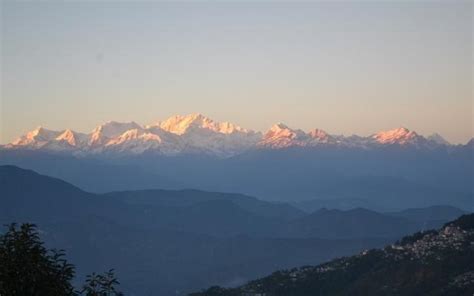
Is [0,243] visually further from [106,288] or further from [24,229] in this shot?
[106,288]

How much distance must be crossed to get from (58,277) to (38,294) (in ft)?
7.21

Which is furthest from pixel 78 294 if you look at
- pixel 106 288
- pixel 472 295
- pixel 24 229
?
pixel 472 295

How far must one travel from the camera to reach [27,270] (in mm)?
50031

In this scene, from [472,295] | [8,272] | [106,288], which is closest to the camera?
[8,272]

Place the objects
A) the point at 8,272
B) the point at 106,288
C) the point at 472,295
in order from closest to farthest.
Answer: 1. the point at 8,272
2. the point at 106,288
3. the point at 472,295

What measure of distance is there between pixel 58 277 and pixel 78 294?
3.92 meters

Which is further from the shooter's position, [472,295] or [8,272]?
[472,295]

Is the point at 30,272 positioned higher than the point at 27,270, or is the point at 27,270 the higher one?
the point at 27,270

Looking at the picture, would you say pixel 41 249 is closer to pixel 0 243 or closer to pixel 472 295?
pixel 0 243

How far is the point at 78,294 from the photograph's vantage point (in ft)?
181

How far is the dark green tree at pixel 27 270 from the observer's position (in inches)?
1945

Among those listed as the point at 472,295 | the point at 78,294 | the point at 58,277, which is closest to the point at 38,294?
the point at 58,277

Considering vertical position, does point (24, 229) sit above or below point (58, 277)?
above

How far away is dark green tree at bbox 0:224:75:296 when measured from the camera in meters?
49.4
